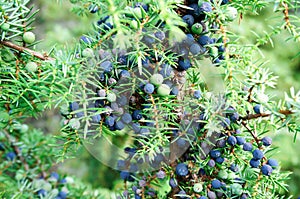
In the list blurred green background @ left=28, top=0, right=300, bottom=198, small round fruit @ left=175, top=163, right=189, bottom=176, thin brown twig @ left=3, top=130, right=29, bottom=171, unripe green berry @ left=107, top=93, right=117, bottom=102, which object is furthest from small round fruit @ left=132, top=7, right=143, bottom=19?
blurred green background @ left=28, top=0, right=300, bottom=198

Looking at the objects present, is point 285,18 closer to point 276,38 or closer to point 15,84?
point 15,84

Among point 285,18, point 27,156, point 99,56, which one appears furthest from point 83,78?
point 27,156

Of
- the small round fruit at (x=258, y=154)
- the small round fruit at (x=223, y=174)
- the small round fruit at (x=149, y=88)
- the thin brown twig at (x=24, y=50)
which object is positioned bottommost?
the small round fruit at (x=223, y=174)

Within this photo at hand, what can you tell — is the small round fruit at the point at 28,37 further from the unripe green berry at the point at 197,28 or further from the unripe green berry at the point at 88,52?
the unripe green berry at the point at 197,28

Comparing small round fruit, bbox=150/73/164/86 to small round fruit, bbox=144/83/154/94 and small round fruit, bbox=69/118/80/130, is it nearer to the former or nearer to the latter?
small round fruit, bbox=144/83/154/94

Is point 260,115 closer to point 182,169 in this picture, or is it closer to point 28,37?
point 182,169

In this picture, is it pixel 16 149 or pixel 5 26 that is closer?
pixel 5 26

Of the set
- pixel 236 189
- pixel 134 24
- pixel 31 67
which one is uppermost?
pixel 134 24

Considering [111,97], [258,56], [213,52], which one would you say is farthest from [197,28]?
[258,56]

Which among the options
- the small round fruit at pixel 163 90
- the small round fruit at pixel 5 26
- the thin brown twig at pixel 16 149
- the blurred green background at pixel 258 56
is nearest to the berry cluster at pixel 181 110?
the small round fruit at pixel 163 90

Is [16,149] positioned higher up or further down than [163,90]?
further down
